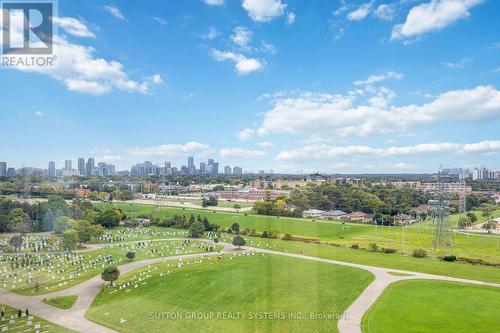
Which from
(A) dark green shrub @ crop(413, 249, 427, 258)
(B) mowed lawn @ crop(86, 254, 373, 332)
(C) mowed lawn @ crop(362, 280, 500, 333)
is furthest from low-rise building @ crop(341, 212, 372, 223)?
(C) mowed lawn @ crop(362, 280, 500, 333)

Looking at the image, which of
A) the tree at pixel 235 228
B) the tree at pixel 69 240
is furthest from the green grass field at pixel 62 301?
the tree at pixel 235 228

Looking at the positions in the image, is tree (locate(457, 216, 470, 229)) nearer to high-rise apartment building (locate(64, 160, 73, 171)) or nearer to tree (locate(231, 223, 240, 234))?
tree (locate(231, 223, 240, 234))

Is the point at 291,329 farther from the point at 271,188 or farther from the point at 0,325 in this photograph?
Result: the point at 271,188

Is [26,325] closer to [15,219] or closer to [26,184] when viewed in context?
[26,184]

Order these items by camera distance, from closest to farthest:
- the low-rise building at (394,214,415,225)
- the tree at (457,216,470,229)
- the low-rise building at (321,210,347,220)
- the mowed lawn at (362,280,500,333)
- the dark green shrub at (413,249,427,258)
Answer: the mowed lawn at (362,280,500,333) < the dark green shrub at (413,249,427,258) < the tree at (457,216,470,229) < the low-rise building at (394,214,415,225) < the low-rise building at (321,210,347,220)

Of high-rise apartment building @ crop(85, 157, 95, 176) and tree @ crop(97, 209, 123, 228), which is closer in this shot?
high-rise apartment building @ crop(85, 157, 95, 176)

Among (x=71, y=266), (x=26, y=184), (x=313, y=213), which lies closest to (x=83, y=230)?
(x=26, y=184)
